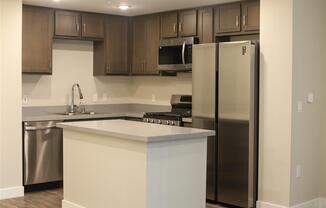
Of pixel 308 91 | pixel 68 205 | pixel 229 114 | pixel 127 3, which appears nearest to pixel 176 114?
pixel 229 114

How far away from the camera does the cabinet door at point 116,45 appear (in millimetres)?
7062

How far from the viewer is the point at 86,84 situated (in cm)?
723

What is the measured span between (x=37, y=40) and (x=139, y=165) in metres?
3.00

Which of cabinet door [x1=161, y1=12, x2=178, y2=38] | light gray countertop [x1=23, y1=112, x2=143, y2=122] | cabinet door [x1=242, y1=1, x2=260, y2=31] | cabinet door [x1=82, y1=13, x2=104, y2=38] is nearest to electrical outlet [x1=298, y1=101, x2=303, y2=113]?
cabinet door [x1=242, y1=1, x2=260, y2=31]

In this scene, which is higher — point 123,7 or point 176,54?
point 123,7

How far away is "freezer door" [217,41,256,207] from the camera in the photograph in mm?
5102

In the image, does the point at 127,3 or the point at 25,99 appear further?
the point at 25,99

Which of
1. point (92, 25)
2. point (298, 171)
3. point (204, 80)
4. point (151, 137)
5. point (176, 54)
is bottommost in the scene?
point (298, 171)

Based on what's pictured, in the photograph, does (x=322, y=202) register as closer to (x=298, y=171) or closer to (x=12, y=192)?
(x=298, y=171)

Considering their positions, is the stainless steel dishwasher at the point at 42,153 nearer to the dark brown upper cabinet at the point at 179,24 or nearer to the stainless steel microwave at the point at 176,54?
the stainless steel microwave at the point at 176,54

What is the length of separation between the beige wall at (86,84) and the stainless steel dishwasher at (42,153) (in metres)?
0.68

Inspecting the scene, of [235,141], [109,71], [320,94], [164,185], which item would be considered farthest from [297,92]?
[109,71]

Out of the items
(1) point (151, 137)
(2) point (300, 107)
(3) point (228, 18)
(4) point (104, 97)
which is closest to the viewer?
(1) point (151, 137)

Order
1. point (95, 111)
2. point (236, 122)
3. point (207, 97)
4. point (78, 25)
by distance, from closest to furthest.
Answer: point (236, 122), point (207, 97), point (78, 25), point (95, 111)
